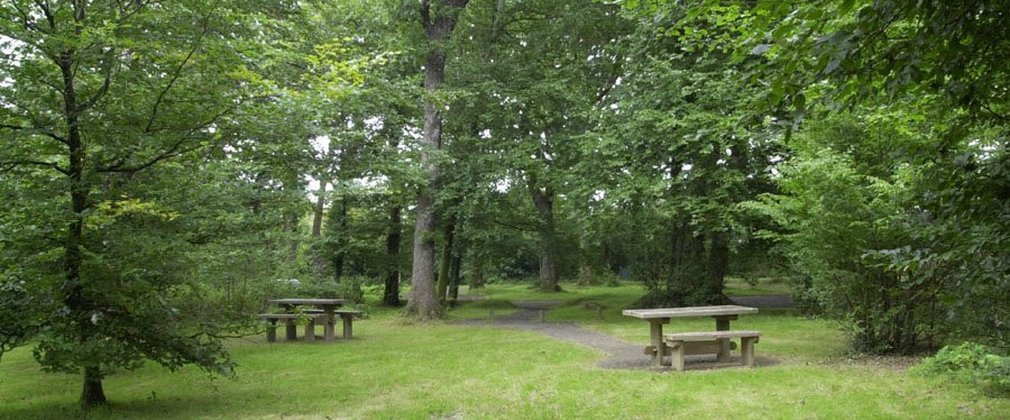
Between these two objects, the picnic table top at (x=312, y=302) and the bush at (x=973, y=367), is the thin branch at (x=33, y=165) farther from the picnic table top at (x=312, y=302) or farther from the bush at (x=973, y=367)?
the bush at (x=973, y=367)

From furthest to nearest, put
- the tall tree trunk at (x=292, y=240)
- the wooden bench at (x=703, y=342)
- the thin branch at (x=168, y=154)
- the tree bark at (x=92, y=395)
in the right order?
the tall tree trunk at (x=292, y=240) < the wooden bench at (x=703, y=342) < the tree bark at (x=92, y=395) < the thin branch at (x=168, y=154)

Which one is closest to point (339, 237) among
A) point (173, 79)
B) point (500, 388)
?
point (500, 388)

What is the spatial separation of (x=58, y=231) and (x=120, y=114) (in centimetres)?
118

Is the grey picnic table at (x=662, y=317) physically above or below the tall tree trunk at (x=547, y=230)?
below

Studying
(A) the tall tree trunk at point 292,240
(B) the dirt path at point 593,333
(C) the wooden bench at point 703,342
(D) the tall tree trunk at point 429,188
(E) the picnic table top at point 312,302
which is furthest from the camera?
(A) the tall tree trunk at point 292,240

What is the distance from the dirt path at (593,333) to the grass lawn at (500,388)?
56 centimetres

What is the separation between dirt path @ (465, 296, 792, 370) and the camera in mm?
9363

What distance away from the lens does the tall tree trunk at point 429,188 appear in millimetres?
16875

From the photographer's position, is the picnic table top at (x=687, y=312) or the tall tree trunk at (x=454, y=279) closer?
the picnic table top at (x=687, y=312)

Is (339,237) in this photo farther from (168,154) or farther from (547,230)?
(168,154)

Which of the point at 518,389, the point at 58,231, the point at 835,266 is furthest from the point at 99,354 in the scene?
the point at 835,266

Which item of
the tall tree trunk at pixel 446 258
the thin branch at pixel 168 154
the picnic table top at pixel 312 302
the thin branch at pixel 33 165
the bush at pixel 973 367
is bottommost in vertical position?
the bush at pixel 973 367

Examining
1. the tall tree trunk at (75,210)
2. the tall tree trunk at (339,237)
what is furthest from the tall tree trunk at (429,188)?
the tall tree trunk at (75,210)

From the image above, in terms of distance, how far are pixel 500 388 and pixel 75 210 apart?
466cm
